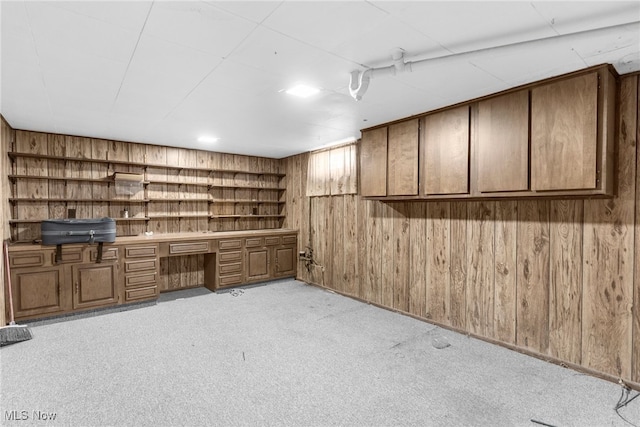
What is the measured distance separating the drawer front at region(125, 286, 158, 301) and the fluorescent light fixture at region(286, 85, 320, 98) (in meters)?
3.48

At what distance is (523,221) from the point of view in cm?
307

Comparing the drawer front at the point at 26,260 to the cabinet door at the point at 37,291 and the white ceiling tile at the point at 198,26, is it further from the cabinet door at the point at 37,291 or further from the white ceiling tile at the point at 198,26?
the white ceiling tile at the point at 198,26

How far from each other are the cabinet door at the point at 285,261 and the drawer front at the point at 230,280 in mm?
724

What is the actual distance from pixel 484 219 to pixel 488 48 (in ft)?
6.02

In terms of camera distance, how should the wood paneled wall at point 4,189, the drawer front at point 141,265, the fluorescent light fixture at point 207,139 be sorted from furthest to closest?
the fluorescent light fixture at point 207,139
the drawer front at point 141,265
the wood paneled wall at point 4,189

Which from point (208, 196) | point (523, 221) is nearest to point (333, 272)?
point (208, 196)

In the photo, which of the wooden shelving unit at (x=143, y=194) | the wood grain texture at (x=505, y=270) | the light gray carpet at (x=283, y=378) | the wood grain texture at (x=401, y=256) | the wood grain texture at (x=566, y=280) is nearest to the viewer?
the light gray carpet at (x=283, y=378)

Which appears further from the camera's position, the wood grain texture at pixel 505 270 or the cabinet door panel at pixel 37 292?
the cabinet door panel at pixel 37 292

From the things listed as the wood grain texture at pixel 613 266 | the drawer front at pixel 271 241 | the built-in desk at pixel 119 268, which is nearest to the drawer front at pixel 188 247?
the built-in desk at pixel 119 268

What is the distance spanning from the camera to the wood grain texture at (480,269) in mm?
3316

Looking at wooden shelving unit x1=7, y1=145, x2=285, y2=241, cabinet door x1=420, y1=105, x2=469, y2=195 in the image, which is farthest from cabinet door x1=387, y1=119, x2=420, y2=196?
wooden shelving unit x1=7, y1=145, x2=285, y2=241

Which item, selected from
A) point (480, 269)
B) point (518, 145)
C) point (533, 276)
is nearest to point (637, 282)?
point (533, 276)

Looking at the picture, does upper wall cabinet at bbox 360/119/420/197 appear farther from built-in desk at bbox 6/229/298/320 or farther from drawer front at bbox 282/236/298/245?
built-in desk at bbox 6/229/298/320

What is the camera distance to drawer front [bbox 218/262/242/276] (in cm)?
525
